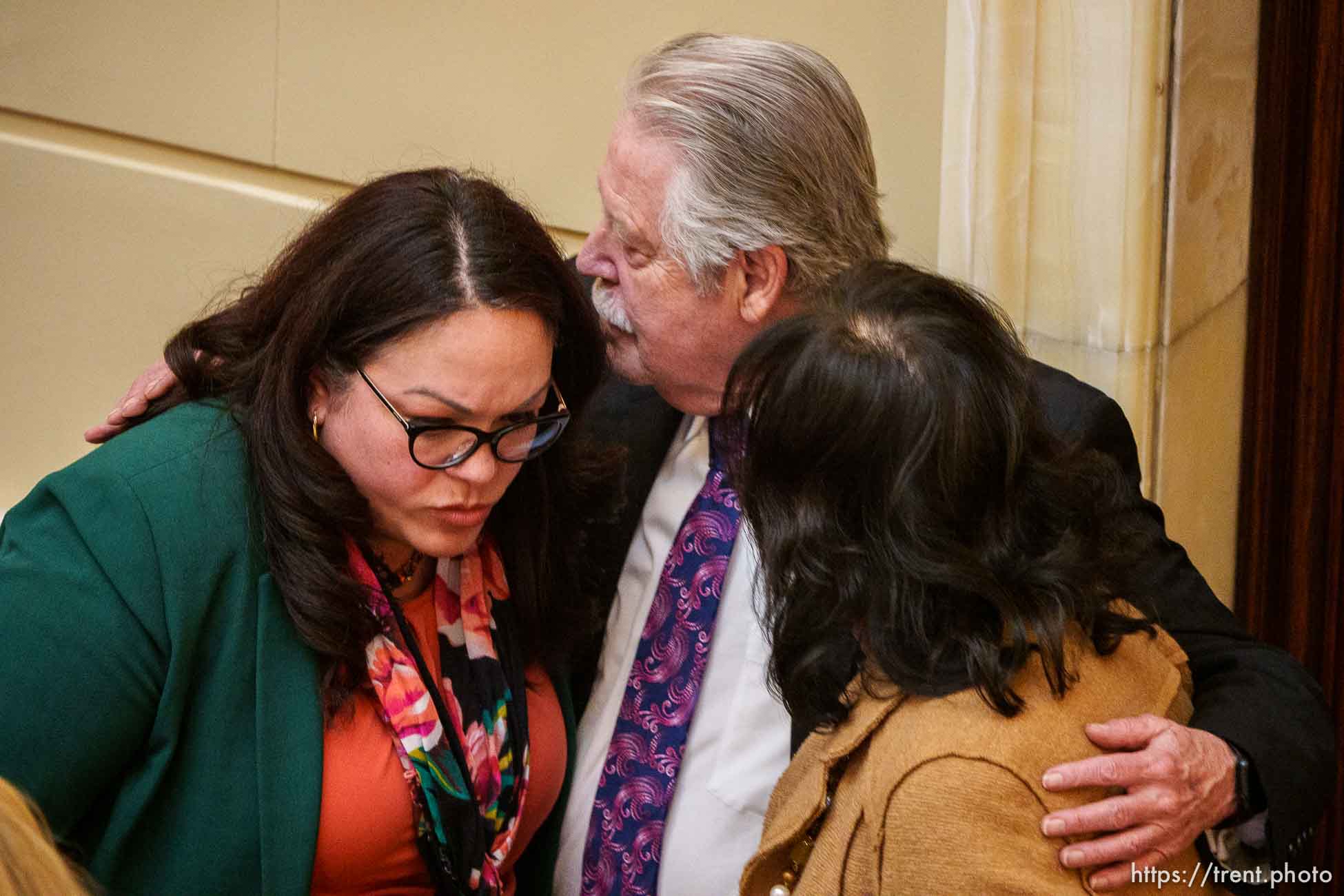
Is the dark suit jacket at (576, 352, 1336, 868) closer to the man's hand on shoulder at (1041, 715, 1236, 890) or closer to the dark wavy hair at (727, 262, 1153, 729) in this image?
the man's hand on shoulder at (1041, 715, 1236, 890)

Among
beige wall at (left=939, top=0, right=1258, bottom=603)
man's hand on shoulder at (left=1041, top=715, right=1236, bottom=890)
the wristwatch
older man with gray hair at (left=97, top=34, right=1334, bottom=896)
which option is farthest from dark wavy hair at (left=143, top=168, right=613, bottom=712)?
beige wall at (left=939, top=0, right=1258, bottom=603)

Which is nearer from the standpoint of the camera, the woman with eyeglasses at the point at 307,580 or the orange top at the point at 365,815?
the woman with eyeglasses at the point at 307,580

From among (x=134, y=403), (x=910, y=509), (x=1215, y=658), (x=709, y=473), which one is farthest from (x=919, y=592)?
(x=134, y=403)

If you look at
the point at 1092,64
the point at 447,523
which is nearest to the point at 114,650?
the point at 447,523

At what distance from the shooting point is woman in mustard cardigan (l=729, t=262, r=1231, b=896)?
1.43 metres

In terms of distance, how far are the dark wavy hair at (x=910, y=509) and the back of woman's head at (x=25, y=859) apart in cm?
85

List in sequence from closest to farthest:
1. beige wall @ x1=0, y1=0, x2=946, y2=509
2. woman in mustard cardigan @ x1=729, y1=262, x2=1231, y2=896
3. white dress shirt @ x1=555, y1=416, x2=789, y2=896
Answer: woman in mustard cardigan @ x1=729, y1=262, x2=1231, y2=896
white dress shirt @ x1=555, y1=416, x2=789, y2=896
beige wall @ x1=0, y1=0, x2=946, y2=509

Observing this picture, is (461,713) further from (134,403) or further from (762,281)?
(762,281)

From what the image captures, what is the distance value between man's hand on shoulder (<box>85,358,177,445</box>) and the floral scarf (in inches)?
14.4

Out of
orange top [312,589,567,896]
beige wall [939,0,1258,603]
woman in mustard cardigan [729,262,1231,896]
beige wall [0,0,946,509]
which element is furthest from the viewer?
beige wall [939,0,1258,603]

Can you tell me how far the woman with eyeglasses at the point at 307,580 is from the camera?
1.69 m

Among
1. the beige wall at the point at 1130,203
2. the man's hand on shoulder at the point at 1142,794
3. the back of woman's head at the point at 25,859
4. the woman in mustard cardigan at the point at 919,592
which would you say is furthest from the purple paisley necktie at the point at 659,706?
the back of woman's head at the point at 25,859

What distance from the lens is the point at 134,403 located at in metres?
2.00

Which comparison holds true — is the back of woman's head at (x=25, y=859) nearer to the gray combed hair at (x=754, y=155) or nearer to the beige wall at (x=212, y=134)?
the gray combed hair at (x=754, y=155)
